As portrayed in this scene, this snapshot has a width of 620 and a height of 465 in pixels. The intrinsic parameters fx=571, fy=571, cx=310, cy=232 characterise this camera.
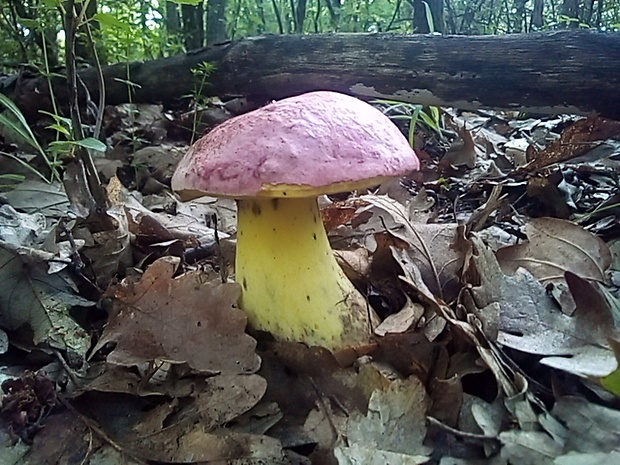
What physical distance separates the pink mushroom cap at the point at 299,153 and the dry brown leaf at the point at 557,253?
0.47 metres

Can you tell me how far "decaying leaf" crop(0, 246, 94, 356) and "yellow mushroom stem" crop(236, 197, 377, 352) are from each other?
455mm

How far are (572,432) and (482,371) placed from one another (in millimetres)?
217

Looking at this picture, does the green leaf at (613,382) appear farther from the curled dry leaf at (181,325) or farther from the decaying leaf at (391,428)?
the curled dry leaf at (181,325)

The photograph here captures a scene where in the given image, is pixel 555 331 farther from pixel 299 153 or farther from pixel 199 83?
pixel 199 83

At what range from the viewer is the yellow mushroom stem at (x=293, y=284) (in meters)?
1.39

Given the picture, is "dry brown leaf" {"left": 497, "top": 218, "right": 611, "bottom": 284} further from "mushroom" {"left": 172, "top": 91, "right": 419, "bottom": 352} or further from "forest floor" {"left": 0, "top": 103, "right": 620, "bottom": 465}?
"mushroom" {"left": 172, "top": 91, "right": 419, "bottom": 352}

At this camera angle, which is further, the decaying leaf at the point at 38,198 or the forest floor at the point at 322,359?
the decaying leaf at the point at 38,198

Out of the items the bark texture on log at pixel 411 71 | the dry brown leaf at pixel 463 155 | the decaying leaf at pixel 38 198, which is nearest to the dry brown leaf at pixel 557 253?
the bark texture on log at pixel 411 71

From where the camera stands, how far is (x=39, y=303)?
148 cm

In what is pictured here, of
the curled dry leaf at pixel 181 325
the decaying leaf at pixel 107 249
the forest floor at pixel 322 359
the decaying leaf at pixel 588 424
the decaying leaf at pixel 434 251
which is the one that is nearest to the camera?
the decaying leaf at pixel 588 424

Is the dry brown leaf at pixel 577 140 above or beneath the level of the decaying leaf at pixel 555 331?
above

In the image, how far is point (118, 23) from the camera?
166 centimetres

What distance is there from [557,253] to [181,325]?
995 mm

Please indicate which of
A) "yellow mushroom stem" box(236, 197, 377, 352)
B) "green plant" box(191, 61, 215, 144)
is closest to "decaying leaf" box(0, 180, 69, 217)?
"green plant" box(191, 61, 215, 144)
